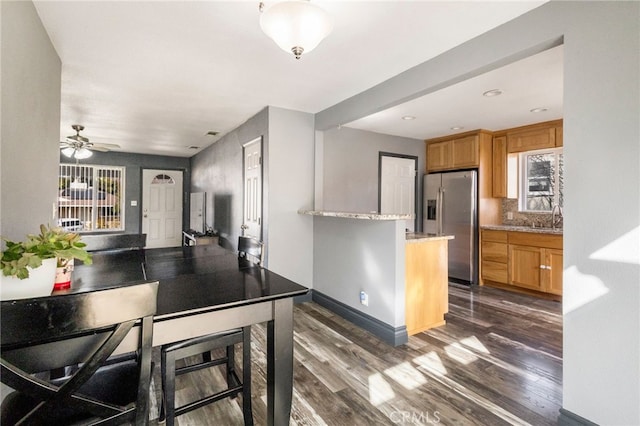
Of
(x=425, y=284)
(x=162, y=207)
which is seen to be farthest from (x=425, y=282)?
(x=162, y=207)

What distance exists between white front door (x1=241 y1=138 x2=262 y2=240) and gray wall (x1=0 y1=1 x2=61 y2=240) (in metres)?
2.05

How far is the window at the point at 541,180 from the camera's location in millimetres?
4348

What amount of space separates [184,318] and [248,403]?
764 mm

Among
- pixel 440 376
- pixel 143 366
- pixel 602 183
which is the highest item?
pixel 602 183

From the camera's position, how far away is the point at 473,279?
4.50 metres

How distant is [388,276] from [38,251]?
2.34 meters

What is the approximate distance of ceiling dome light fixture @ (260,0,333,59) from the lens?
135cm

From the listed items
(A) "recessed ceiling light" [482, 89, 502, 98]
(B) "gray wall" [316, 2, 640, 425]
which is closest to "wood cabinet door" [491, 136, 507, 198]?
(A) "recessed ceiling light" [482, 89, 502, 98]

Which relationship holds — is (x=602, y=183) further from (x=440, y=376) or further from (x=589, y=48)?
(x=440, y=376)

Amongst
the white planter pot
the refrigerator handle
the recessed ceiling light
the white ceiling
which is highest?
the white ceiling

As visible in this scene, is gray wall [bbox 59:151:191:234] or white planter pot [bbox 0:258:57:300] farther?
gray wall [bbox 59:151:191:234]

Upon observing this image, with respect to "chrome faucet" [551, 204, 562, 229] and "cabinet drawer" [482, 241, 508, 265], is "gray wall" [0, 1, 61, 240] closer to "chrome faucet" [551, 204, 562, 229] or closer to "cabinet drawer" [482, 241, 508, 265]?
"cabinet drawer" [482, 241, 508, 265]

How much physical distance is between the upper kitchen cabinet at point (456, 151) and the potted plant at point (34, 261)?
4829 mm

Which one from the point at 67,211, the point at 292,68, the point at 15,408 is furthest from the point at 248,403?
the point at 67,211
